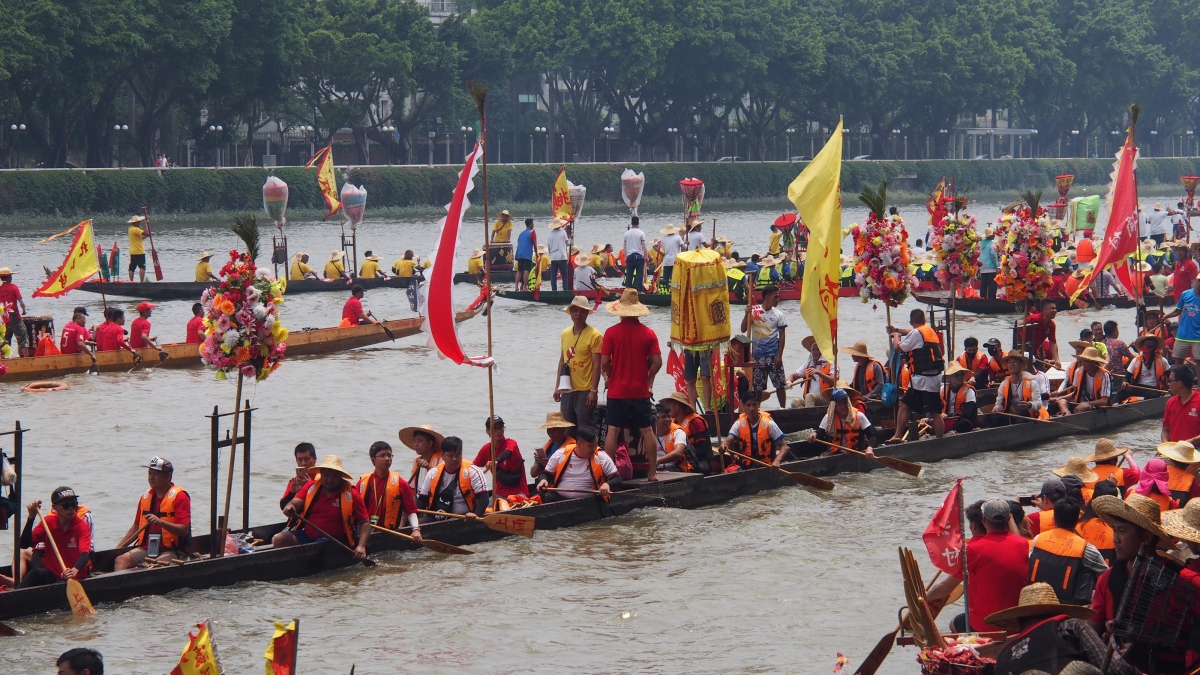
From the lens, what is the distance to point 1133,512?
24.5 ft

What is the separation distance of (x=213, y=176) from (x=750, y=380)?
154ft

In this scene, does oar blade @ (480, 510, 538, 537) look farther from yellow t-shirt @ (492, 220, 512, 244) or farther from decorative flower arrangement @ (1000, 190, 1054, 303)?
yellow t-shirt @ (492, 220, 512, 244)

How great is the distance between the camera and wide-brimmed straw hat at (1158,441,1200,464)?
36.9 feet

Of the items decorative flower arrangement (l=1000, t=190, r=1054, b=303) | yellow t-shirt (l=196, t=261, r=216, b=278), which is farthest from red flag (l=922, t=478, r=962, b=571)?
yellow t-shirt (l=196, t=261, r=216, b=278)

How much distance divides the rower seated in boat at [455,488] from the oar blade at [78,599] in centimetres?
335

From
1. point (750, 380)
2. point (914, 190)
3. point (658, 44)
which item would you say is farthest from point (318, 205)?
point (750, 380)

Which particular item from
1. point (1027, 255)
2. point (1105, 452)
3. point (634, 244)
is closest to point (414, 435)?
point (1105, 452)

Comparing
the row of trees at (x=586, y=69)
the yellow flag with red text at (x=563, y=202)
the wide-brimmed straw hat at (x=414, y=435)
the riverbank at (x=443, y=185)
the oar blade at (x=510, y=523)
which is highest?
the row of trees at (x=586, y=69)

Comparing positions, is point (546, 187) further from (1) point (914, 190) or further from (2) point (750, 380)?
(2) point (750, 380)

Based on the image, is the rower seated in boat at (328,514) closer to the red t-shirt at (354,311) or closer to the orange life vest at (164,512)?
the orange life vest at (164,512)

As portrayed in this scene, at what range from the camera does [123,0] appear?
188ft

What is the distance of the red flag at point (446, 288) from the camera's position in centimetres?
1406

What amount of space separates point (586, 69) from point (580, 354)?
6582cm

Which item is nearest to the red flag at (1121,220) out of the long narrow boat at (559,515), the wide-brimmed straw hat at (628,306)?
the long narrow boat at (559,515)
